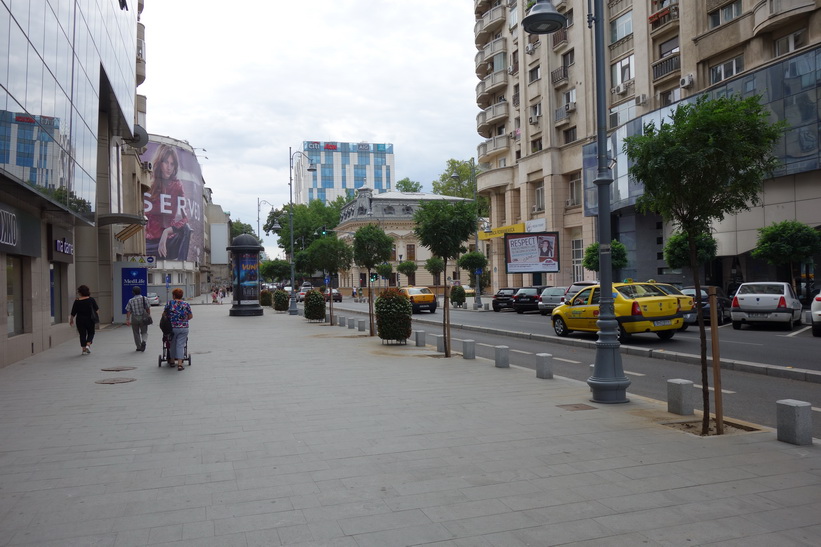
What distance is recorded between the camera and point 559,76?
1682 inches

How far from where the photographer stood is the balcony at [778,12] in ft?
80.1

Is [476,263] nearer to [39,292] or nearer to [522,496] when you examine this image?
[39,292]

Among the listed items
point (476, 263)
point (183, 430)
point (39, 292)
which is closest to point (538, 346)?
point (183, 430)

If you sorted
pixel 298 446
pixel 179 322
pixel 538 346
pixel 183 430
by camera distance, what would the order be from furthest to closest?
pixel 538 346 → pixel 179 322 → pixel 183 430 → pixel 298 446

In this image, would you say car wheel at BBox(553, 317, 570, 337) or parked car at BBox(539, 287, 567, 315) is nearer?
car wheel at BBox(553, 317, 570, 337)

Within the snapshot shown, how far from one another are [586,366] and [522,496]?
8760mm

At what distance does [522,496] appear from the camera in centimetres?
476

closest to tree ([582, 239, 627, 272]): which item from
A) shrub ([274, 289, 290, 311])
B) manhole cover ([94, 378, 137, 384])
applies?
shrub ([274, 289, 290, 311])

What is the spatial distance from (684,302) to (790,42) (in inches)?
611

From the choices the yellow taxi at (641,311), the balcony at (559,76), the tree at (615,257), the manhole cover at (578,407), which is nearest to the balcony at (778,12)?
the tree at (615,257)

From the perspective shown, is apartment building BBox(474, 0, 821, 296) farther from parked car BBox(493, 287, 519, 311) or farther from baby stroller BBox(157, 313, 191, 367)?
baby stroller BBox(157, 313, 191, 367)

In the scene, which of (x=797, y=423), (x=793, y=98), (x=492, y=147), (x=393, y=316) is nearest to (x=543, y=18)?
(x=797, y=423)

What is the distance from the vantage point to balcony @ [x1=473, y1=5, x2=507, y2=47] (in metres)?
49.6

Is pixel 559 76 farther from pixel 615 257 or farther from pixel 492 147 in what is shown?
pixel 615 257
